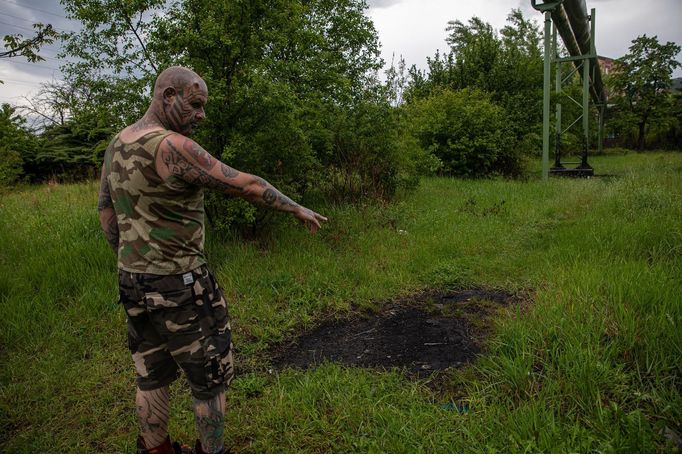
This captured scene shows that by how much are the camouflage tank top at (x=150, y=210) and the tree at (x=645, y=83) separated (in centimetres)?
3509

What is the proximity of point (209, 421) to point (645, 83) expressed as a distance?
36859mm

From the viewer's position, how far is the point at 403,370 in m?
3.38

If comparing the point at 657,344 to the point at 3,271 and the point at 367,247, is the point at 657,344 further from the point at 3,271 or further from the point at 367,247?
the point at 3,271

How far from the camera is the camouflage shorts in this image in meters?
2.10

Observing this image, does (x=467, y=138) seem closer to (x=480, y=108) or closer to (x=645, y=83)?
(x=480, y=108)

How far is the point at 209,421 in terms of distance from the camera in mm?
2182

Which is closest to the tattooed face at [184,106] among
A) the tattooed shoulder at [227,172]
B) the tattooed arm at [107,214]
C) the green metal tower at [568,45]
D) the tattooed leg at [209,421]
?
the tattooed shoulder at [227,172]

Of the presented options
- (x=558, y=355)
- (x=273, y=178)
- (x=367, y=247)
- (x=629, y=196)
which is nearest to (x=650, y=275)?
(x=558, y=355)

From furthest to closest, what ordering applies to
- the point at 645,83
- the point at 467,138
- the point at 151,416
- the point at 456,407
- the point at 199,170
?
the point at 645,83 → the point at 467,138 → the point at 456,407 → the point at 151,416 → the point at 199,170

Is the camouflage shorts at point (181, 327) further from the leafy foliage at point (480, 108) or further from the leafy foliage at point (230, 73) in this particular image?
the leafy foliage at point (480, 108)

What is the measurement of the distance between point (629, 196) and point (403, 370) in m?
5.68

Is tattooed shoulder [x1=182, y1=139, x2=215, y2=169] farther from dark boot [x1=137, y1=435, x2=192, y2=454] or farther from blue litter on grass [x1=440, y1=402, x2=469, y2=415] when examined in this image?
blue litter on grass [x1=440, y1=402, x2=469, y2=415]

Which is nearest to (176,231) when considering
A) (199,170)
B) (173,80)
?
(199,170)

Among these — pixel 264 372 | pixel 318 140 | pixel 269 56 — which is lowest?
pixel 264 372
